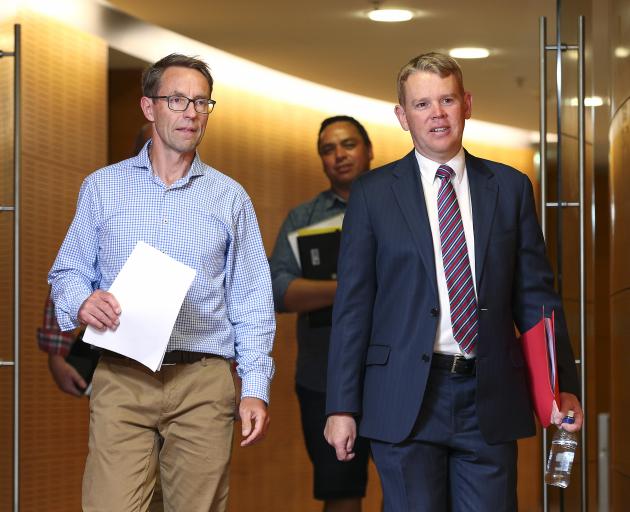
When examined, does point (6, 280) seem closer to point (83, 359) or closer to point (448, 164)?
point (83, 359)

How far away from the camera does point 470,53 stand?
7.89 m

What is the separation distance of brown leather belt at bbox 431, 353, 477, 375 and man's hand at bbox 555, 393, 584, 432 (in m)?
0.27

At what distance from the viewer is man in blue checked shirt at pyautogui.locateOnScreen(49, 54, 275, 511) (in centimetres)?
340

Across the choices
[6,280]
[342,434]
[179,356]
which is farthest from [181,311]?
[6,280]

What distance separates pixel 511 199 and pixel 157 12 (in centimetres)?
401

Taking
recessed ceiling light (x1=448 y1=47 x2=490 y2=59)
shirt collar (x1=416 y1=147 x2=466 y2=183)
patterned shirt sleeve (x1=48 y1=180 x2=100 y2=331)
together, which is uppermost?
A: recessed ceiling light (x1=448 y1=47 x2=490 y2=59)

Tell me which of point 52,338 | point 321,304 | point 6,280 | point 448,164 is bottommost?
point 52,338

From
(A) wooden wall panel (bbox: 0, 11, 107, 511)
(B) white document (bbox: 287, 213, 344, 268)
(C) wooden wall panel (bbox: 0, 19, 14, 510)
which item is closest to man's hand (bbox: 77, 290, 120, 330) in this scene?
(C) wooden wall panel (bbox: 0, 19, 14, 510)

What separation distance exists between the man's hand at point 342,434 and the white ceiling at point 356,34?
382 cm

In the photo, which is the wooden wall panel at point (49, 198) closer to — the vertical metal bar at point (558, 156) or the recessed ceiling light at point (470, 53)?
the recessed ceiling light at point (470, 53)

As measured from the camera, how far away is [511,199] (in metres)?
3.45

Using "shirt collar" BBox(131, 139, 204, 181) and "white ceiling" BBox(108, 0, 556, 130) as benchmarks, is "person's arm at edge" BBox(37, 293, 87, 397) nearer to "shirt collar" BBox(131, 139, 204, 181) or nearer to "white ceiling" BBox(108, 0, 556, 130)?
"shirt collar" BBox(131, 139, 204, 181)

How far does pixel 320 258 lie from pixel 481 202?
6.35 feet

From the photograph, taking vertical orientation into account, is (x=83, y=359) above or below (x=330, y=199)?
below
